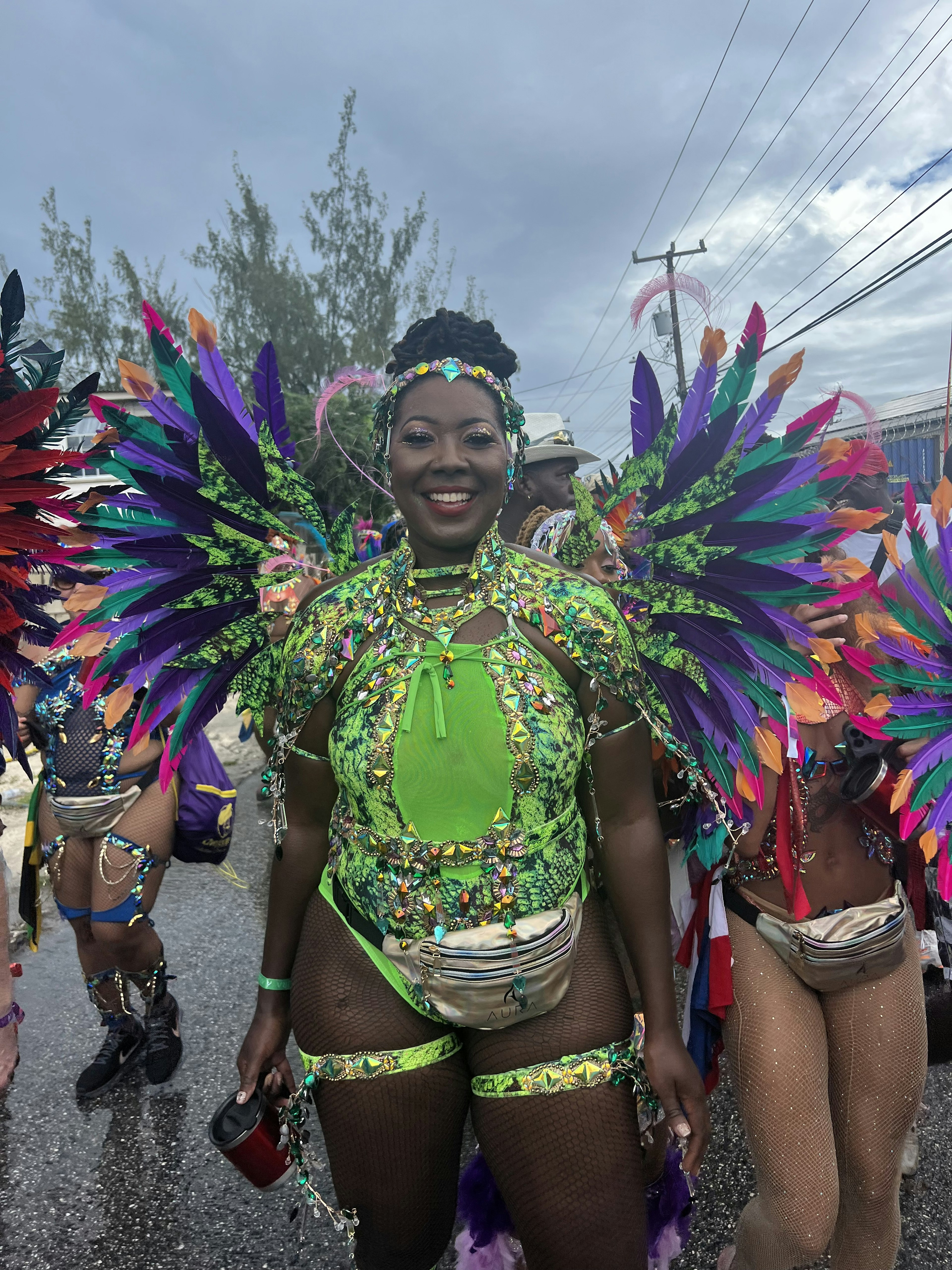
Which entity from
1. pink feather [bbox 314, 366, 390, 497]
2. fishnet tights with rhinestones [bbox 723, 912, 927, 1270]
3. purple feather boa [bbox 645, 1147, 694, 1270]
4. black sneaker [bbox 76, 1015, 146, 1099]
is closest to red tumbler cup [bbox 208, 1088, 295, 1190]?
purple feather boa [bbox 645, 1147, 694, 1270]

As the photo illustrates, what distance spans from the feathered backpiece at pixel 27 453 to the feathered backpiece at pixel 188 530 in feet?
0.29

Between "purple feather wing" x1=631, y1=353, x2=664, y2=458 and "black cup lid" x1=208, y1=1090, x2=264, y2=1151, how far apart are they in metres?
1.59

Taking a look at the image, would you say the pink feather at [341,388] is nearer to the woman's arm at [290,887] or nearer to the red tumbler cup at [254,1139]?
the woman's arm at [290,887]

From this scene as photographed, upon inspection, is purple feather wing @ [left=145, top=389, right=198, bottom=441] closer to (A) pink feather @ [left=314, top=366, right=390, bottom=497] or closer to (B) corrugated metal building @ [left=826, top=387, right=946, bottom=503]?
(A) pink feather @ [left=314, top=366, right=390, bottom=497]

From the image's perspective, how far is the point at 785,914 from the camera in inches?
80.4

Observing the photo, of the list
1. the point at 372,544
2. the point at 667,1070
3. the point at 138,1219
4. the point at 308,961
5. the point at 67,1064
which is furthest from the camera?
the point at 67,1064

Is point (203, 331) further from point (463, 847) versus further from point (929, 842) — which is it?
point (929, 842)

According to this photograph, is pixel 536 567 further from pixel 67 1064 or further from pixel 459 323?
pixel 67 1064

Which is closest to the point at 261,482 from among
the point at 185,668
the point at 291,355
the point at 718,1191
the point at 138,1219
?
the point at 185,668

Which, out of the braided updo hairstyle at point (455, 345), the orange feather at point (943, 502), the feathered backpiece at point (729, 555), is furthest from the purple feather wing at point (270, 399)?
the orange feather at point (943, 502)

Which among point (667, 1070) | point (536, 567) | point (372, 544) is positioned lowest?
point (667, 1070)

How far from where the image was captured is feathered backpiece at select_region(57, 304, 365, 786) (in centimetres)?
185

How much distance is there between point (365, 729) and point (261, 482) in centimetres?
67

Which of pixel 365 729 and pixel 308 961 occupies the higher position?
pixel 365 729
